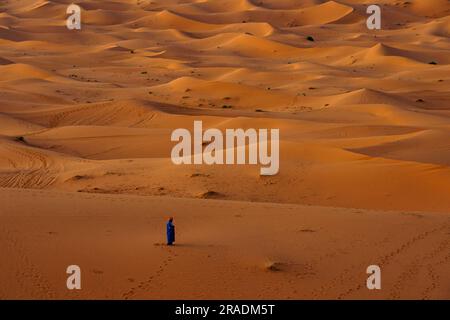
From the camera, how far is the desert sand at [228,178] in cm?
684

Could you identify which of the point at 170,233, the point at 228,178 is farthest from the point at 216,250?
the point at 228,178

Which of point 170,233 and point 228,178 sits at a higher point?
point 228,178

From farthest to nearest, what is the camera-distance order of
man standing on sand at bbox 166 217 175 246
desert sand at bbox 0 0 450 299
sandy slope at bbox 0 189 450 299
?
1. man standing on sand at bbox 166 217 175 246
2. desert sand at bbox 0 0 450 299
3. sandy slope at bbox 0 189 450 299

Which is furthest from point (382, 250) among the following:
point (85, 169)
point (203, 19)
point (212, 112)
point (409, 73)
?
point (203, 19)

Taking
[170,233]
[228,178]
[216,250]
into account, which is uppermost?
[228,178]

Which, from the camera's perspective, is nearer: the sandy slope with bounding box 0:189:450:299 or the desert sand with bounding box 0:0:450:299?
the sandy slope with bounding box 0:189:450:299

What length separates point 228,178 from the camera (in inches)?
514

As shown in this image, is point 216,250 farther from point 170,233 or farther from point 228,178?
point 228,178

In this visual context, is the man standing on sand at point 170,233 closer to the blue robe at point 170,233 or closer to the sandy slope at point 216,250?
the blue robe at point 170,233

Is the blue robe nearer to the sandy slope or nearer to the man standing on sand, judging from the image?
the man standing on sand

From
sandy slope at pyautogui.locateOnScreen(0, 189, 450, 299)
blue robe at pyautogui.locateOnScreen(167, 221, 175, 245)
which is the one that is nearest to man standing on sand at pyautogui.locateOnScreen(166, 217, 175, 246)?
blue robe at pyautogui.locateOnScreen(167, 221, 175, 245)

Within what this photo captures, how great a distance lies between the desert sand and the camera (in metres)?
6.84

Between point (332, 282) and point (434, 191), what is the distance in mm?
6035
